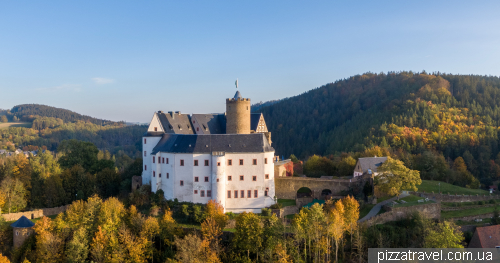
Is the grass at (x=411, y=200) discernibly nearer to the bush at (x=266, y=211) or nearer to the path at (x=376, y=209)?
the path at (x=376, y=209)

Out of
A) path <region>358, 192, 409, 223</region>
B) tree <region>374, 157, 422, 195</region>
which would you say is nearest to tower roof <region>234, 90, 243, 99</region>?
tree <region>374, 157, 422, 195</region>

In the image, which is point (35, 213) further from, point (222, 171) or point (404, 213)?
point (404, 213)

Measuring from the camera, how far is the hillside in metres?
102

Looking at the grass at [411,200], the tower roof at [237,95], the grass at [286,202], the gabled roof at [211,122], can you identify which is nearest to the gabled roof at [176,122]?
the gabled roof at [211,122]

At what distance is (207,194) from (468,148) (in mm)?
82656

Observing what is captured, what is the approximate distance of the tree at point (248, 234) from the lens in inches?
1582

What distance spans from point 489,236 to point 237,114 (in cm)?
3589

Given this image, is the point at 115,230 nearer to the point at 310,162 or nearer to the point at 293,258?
the point at 293,258

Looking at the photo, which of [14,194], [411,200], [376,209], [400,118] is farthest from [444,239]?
[400,118]

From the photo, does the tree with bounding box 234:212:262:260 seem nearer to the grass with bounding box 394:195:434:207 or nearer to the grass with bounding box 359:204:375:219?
the grass with bounding box 359:204:375:219

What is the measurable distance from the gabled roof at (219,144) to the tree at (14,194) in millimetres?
24593

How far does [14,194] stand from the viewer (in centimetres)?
5931

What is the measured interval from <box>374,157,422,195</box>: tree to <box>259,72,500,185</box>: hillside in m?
45.7

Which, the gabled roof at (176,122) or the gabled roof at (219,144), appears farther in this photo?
the gabled roof at (176,122)
